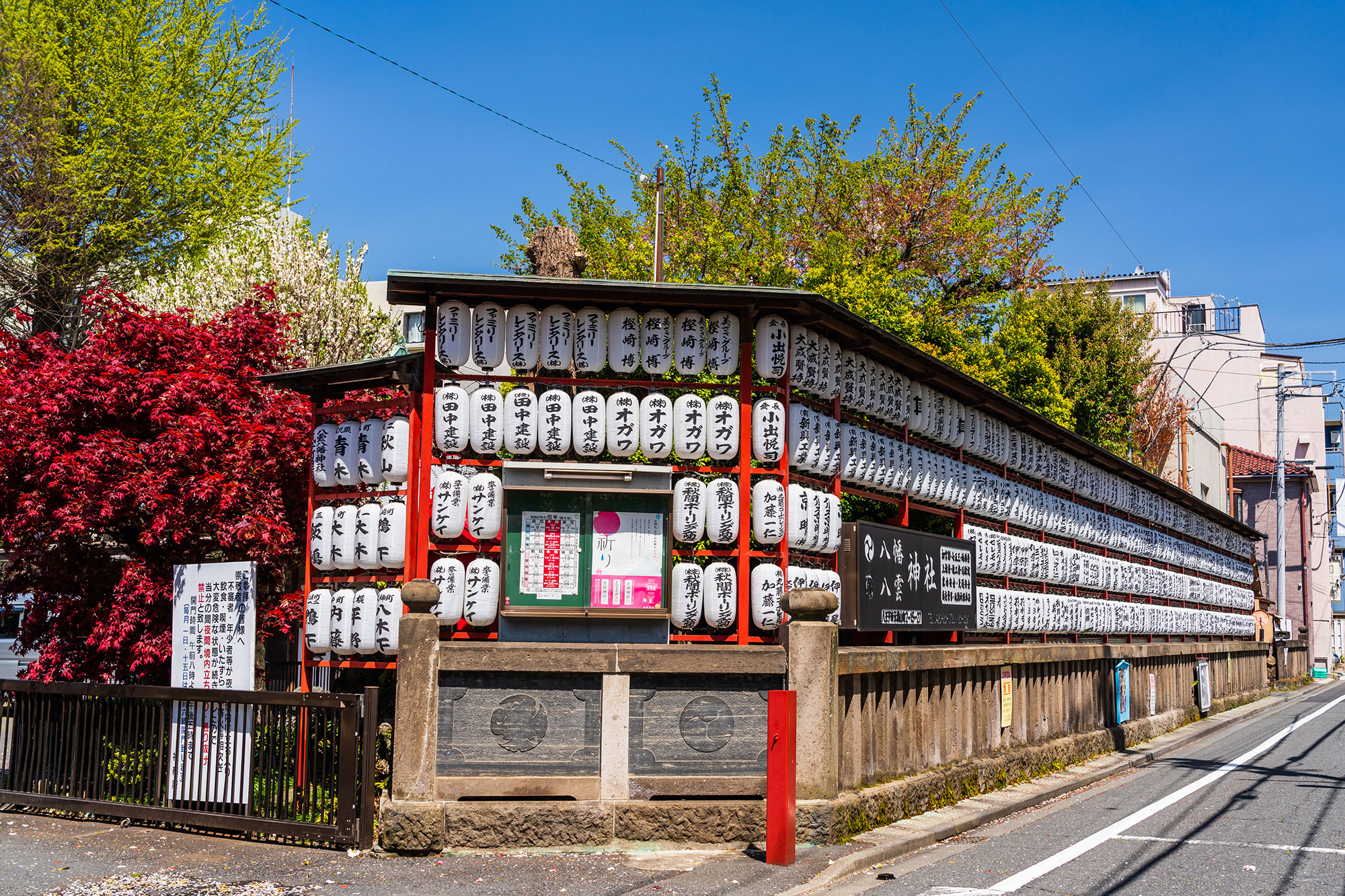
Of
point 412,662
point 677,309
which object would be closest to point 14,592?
point 412,662

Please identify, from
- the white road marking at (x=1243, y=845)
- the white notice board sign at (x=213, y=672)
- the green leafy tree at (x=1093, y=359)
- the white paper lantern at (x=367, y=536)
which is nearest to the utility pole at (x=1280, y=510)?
the green leafy tree at (x=1093, y=359)

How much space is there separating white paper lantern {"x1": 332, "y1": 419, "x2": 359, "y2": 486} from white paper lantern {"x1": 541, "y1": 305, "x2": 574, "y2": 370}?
2.40 meters

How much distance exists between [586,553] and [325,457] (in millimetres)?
3500

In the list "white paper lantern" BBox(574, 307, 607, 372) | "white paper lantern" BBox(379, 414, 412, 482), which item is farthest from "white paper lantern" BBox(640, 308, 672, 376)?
"white paper lantern" BBox(379, 414, 412, 482)

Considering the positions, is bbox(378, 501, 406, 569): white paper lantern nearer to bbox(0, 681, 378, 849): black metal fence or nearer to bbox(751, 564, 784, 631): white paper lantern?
bbox(0, 681, 378, 849): black metal fence

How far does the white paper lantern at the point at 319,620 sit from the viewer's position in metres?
11.2

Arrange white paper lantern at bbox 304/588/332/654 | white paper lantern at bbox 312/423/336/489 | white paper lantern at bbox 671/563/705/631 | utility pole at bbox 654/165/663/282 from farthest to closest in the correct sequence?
1. utility pole at bbox 654/165/663/282
2. white paper lantern at bbox 312/423/336/489
3. white paper lantern at bbox 304/588/332/654
4. white paper lantern at bbox 671/563/705/631

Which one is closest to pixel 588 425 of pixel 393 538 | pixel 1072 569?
pixel 393 538

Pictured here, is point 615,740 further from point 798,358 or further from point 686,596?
point 798,358

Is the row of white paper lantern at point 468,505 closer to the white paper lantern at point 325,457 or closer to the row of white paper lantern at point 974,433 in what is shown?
the white paper lantern at point 325,457

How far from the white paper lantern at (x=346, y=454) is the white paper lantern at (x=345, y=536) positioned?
43 cm

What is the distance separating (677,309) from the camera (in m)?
11.4

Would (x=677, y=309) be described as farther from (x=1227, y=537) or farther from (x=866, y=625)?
(x=1227, y=537)

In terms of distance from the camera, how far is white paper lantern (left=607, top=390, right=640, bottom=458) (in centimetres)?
1091
